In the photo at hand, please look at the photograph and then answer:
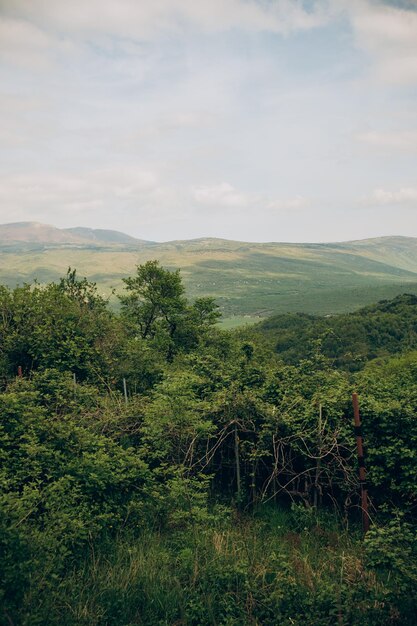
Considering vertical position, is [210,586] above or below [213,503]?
above

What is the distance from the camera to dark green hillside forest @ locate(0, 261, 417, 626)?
588 centimetres

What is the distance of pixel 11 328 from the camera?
57.6 ft

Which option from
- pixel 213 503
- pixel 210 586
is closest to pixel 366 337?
pixel 213 503

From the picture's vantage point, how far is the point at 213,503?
9.62m

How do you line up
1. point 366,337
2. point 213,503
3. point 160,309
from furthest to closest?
point 366,337 < point 160,309 < point 213,503

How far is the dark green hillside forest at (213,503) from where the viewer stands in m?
5.88

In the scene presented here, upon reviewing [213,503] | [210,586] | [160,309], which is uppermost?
[160,309]

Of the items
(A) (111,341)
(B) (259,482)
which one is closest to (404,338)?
(A) (111,341)

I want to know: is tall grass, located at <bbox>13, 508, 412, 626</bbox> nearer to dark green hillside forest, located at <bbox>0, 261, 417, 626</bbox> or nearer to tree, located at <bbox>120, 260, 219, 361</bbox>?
dark green hillside forest, located at <bbox>0, 261, 417, 626</bbox>

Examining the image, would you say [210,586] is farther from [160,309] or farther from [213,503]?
[160,309]

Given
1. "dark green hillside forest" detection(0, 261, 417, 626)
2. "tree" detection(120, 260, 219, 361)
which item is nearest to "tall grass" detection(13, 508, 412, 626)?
"dark green hillside forest" detection(0, 261, 417, 626)

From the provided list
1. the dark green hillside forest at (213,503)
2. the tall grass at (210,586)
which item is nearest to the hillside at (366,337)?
the dark green hillside forest at (213,503)

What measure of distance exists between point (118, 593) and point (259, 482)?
14.5 ft

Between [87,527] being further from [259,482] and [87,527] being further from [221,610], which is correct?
[259,482]
